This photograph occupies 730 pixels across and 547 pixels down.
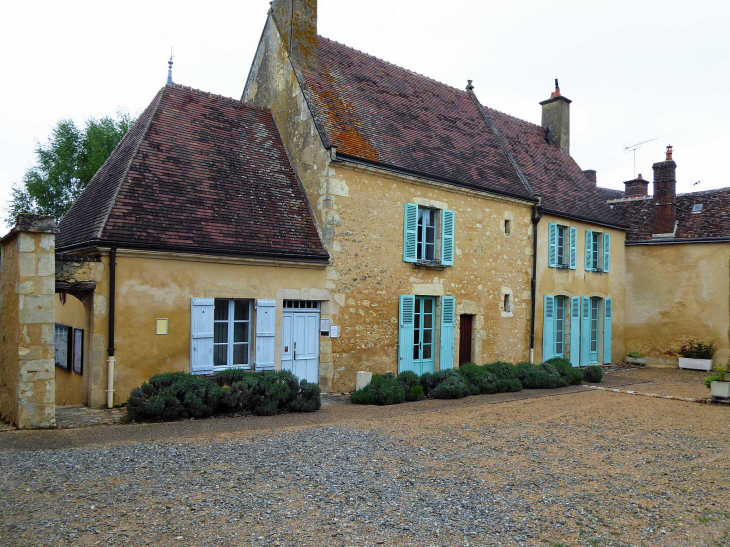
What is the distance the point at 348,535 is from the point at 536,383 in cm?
925

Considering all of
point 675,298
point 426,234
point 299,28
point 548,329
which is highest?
point 299,28

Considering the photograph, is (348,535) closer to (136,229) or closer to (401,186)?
(136,229)

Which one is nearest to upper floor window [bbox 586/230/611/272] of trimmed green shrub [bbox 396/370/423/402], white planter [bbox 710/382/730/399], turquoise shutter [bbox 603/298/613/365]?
turquoise shutter [bbox 603/298/613/365]

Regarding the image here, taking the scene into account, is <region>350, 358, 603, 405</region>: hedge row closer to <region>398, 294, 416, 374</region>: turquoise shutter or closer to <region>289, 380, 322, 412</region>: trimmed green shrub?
<region>398, 294, 416, 374</region>: turquoise shutter

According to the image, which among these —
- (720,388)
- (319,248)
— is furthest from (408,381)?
Answer: (720,388)

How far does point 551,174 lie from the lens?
17.0 metres

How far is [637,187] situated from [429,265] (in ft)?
48.6

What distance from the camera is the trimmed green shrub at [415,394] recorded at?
10633 mm

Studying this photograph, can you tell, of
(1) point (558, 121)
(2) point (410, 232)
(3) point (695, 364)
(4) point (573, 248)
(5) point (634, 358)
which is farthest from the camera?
(1) point (558, 121)

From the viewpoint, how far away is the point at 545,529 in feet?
14.4

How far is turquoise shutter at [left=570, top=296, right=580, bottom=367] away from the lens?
1595 centimetres

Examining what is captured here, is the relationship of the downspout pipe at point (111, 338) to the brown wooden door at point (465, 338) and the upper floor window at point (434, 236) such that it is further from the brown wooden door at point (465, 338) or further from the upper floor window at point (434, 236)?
the brown wooden door at point (465, 338)

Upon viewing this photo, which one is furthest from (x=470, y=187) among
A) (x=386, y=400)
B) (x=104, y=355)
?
(x=104, y=355)

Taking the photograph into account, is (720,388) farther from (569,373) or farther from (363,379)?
(363,379)
